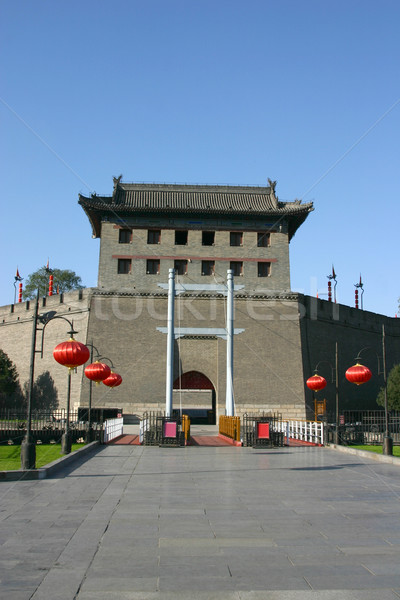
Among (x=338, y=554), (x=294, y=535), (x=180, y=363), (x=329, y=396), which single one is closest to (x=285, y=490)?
(x=294, y=535)

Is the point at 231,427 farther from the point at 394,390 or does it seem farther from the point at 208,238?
the point at 208,238

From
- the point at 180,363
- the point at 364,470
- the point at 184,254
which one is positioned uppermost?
the point at 184,254

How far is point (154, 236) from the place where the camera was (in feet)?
101

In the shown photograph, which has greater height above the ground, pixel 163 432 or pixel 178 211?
pixel 178 211

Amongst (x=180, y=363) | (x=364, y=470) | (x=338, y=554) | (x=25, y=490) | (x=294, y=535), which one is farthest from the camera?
(x=180, y=363)

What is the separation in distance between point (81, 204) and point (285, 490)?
23.9 meters

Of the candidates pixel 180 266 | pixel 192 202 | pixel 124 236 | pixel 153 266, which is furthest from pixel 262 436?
pixel 192 202

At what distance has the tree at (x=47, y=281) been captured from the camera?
169 ft

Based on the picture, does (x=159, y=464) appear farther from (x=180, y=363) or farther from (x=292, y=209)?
(x=292, y=209)

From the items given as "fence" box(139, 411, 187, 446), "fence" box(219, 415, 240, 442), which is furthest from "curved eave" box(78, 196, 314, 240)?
"fence" box(139, 411, 187, 446)

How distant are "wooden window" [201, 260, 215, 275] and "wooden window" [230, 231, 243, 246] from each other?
163cm

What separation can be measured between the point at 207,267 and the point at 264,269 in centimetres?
314

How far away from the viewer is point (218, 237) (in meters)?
30.7

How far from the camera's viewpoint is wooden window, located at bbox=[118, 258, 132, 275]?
30219 mm
